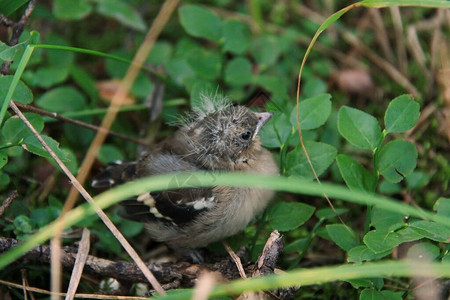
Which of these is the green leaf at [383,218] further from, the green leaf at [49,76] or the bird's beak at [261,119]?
the green leaf at [49,76]

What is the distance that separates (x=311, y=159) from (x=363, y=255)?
624 mm

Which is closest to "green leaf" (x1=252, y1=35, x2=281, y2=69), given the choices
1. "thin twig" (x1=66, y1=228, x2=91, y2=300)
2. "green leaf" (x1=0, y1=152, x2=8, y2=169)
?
"thin twig" (x1=66, y1=228, x2=91, y2=300)

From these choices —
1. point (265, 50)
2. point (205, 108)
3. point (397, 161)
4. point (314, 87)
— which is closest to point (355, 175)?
point (397, 161)

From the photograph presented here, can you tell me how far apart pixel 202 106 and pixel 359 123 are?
84cm

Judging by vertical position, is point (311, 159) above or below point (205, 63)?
below

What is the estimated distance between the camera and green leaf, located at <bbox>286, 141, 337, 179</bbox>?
263 centimetres

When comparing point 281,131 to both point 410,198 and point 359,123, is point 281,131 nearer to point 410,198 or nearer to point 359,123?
point 359,123

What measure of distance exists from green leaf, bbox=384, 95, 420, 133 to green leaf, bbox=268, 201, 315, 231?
1.72 ft

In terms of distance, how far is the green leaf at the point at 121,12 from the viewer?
3561mm

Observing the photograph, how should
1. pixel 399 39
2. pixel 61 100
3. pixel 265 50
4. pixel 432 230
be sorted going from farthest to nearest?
pixel 399 39, pixel 265 50, pixel 61 100, pixel 432 230

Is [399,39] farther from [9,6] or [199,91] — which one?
[9,6]

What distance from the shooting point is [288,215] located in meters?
2.63

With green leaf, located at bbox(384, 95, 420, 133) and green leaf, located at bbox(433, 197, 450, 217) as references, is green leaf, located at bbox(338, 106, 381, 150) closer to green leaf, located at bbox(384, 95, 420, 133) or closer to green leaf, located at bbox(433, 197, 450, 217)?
green leaf, located at bbox(384, 95, 420, 133)

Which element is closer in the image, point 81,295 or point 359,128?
point 81,295
